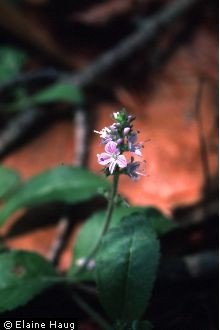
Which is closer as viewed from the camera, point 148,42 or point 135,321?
point 135,321

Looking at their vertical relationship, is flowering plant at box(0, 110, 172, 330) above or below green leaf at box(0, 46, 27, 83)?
below

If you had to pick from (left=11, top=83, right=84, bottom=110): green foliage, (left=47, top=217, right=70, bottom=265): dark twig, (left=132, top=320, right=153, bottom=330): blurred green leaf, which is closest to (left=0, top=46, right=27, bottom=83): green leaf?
(left=11, top=83, right=84, bottom=110): green foliage

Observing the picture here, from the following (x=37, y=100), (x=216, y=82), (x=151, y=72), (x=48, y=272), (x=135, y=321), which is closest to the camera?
(x=135, y=321)

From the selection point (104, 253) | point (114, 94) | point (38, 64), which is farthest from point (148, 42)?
point (104, 253)

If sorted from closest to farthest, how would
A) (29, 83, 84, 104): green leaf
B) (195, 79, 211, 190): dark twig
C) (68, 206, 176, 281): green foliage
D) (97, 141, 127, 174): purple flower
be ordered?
(97, 141, 127, 174): purple flower
(68, 206, 176, 281): green foliage
(195, 79, 211, 190): dark twig
(29, 83, 84, 104): green leaf

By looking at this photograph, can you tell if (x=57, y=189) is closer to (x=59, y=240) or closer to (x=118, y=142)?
(x=59, y=240)

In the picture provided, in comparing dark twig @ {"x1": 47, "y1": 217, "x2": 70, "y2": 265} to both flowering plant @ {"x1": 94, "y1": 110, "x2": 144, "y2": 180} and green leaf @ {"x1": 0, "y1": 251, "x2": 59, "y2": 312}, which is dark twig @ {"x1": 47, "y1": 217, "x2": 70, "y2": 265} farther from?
flowering plant @ {"x1": 94, "y1": 110, "x2": 144, "y2": 180}

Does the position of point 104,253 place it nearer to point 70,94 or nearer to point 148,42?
point 70,94

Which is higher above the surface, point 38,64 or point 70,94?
point 38,64
